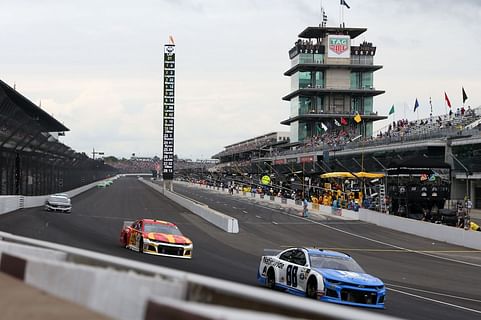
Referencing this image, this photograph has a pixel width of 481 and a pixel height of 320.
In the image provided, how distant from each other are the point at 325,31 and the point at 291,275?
109 meters

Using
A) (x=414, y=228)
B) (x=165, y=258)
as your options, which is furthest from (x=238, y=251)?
(x=414, y=228)

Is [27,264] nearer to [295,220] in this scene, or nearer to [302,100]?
[295,220]

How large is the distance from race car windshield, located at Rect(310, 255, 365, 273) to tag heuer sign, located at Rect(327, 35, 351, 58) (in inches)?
4118

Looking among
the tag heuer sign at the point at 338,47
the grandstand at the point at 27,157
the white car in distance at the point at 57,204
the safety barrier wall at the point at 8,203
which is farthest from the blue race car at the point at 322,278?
the tag heuer sign at the point at 338,47

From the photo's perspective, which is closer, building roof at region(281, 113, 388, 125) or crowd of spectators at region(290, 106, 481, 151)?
crowd of spectators at region(290, 106, 481, 151)

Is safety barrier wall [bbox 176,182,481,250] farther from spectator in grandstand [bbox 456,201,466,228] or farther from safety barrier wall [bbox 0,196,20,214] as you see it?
safety barrier wall [bbox 0,196,20,214]

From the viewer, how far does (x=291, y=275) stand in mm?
14148

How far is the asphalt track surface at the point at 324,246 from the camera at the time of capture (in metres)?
15.8

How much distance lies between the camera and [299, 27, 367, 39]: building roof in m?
119

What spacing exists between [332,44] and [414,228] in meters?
84.2

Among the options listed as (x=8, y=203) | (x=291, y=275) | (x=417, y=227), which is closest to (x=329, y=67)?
(x=417, y=227)

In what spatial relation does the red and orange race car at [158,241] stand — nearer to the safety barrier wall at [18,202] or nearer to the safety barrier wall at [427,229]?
the safety barrier wall at [18,202]

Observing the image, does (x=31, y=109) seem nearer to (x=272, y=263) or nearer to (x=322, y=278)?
(x=272, y=263)

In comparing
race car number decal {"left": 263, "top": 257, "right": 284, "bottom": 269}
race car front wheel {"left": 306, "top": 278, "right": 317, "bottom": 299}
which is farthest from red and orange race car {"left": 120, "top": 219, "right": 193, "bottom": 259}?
race car front wheel {"left": 306, "top": 278, "right": 317, "bottom": 299}
